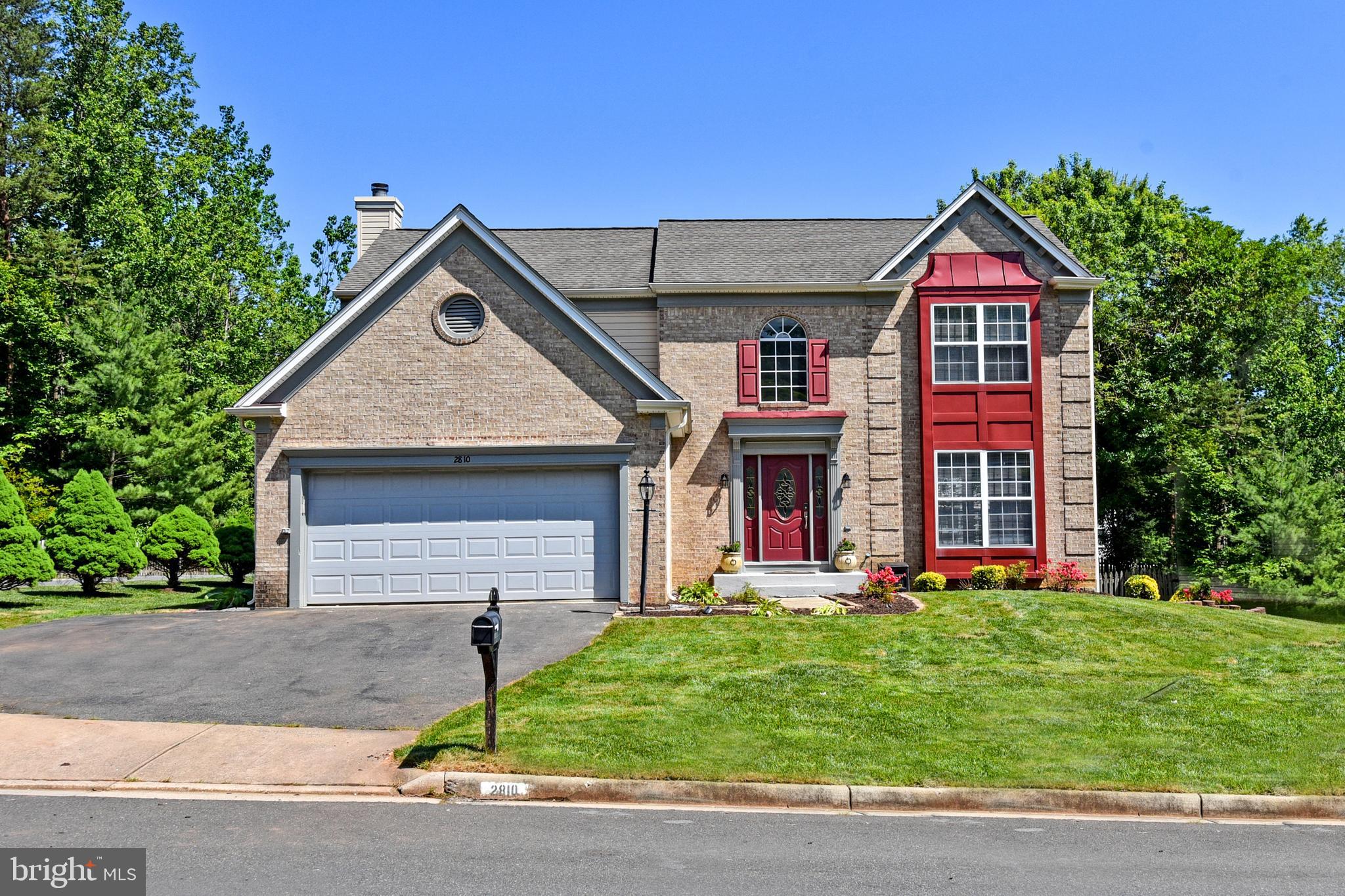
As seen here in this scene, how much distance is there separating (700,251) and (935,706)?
14.6 m

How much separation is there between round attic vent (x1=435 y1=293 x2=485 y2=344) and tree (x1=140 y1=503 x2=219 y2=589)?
10.0m

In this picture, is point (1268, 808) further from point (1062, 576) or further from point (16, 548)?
point (16, 548)

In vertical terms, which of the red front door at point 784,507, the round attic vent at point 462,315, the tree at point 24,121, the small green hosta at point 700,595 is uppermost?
the tree at point 24,121

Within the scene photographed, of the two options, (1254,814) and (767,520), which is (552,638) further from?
(1254,814)

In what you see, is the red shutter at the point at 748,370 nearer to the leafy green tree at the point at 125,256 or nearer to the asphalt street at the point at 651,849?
the asphalt street at the point at 651,849

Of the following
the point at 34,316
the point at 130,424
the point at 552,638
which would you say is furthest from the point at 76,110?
the point at 552,638

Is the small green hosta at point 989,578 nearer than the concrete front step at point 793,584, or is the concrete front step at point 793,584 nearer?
the concrete front step at point 793,584

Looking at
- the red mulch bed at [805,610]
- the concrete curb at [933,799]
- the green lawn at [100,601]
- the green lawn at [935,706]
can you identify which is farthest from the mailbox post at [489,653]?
the green lawn at [100,601]

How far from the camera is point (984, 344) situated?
70.4 feet

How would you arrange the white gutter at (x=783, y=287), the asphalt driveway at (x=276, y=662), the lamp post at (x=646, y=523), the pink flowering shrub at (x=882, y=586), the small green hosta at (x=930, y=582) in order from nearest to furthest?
the asphalt driveway at (x=276, y=662), the lamp post at (x=646, y=523), the pink flowering shrub at (x=882, y=586), the small green hosta at (x=930, y=582), the white gutter at (x=783, y=287)

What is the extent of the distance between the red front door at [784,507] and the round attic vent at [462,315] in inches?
262

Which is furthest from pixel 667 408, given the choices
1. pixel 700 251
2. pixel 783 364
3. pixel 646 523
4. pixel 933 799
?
pixel 933 799

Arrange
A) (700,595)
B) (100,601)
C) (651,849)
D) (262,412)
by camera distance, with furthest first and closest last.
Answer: (100,601)
(700,595)
(262,412)
(651,849)

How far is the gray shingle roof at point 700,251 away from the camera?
71.7 feet
